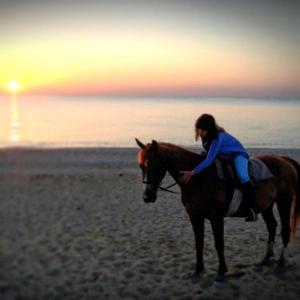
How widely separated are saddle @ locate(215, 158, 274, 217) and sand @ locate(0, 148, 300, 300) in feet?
4.41

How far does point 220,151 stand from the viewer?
6.06 m

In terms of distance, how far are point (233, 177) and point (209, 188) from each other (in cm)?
49

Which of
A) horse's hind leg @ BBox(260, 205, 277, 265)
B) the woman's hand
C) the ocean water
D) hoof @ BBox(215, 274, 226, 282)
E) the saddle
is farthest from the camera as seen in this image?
the ocean water

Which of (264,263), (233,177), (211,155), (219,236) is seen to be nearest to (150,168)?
(211,155)

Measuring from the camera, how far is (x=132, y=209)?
11.3 metres

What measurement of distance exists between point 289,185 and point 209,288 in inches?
95.4

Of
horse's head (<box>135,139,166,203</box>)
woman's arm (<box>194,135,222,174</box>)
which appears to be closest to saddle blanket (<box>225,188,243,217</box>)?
woman's arm (<box>194,135,222,174</box>)

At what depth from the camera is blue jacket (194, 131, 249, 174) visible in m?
5.68

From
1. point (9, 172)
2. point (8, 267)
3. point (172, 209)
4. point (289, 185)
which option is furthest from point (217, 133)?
point (9, 172)

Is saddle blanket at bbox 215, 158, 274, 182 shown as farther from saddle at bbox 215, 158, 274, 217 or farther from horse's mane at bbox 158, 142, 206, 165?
horse's mane at bbox 158, 142, 206, 165

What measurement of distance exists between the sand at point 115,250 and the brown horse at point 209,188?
55 cm

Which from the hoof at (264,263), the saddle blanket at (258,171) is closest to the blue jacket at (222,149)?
the saddle blanket at (258,171)

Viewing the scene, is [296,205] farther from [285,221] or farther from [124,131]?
[124,131]

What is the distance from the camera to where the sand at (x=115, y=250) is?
602 cm
